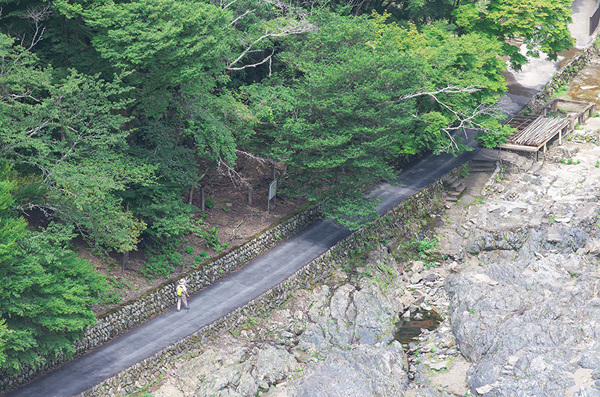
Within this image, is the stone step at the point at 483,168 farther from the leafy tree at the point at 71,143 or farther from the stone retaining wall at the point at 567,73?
the leafy tree at the point at 71,143

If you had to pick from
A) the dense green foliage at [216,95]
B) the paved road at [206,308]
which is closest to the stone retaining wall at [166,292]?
the paved road at [206,308]

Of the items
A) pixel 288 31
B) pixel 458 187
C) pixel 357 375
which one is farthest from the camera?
pixel 458 187

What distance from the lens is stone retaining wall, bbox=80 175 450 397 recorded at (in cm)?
3838

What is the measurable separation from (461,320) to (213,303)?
13.8m

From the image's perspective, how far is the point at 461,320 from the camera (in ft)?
152

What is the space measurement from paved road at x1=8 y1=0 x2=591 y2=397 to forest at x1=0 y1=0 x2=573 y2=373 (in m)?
1.49

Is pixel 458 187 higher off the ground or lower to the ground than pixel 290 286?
lower

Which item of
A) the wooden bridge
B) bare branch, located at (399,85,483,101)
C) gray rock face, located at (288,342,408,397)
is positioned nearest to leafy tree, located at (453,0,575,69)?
the wooden bridge

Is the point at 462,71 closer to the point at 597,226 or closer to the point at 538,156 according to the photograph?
the point at 538,156

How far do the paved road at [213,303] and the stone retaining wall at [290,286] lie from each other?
15.4 inches

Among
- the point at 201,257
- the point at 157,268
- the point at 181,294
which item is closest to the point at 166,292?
the point at 181,294

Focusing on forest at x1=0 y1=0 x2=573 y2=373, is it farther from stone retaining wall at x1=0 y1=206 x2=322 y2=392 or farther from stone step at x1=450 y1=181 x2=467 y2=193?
stone step at x1=450 y1=181 x2=467 y2=193

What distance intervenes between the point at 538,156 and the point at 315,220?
63.4 ft

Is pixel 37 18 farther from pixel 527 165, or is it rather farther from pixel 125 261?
pixel 527 165
